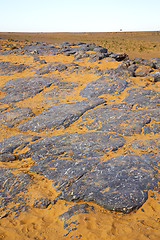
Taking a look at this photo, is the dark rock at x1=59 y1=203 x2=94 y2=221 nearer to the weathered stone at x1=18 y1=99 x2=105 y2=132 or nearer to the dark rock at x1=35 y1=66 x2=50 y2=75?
the weathered stone at x1=18 y1=99 x2=105 y2=132

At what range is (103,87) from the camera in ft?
29.6

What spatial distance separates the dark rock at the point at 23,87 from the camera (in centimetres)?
944

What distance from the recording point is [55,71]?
1164 cm

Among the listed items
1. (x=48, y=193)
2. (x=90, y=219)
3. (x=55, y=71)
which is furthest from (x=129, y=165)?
(x=55, y=71)

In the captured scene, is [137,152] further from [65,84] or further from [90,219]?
[65,84]

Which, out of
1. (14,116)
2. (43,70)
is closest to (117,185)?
(14,116)

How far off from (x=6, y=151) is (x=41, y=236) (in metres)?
3.00

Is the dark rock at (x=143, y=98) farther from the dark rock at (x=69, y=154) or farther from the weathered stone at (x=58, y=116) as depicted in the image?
the dark rock at (x=69, y=154)

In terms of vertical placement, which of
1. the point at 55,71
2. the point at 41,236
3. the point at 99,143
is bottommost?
the point at 41,236

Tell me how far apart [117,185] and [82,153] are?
1387mm

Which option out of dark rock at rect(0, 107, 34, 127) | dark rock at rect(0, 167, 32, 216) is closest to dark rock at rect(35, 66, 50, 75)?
dark rock at rect(0, 107, 34, 127)

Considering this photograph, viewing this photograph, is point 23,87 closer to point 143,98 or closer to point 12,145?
point 12,145

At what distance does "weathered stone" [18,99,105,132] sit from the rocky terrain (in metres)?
0.04

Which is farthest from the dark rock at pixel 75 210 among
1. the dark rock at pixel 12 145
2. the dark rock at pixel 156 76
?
the dark rock at pixel 156 76
